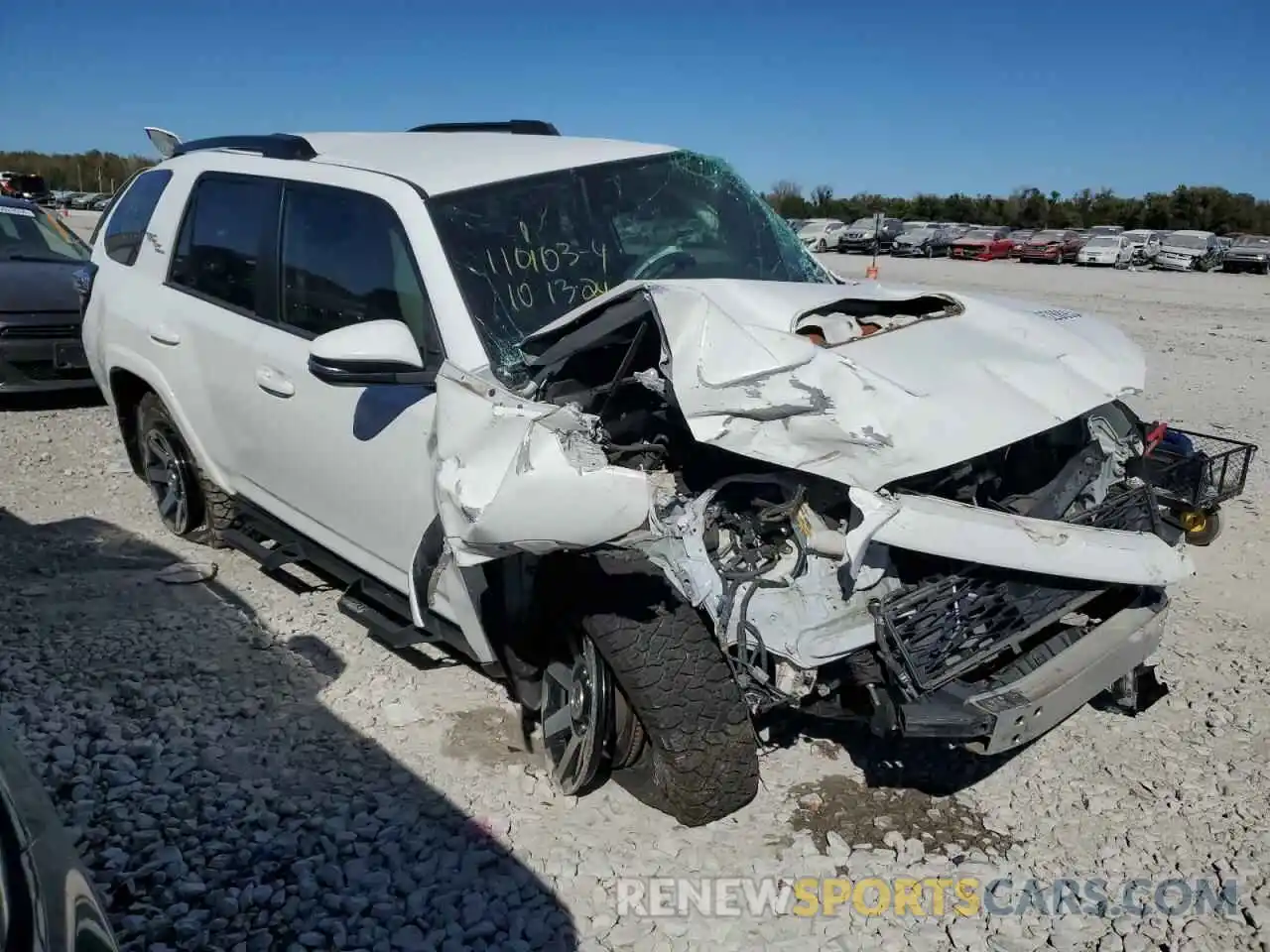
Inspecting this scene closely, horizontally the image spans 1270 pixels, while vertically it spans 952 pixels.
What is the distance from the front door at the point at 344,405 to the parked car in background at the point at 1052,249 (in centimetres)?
3653

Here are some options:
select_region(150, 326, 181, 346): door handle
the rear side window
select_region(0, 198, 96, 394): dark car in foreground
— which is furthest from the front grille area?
select_region(0, 198, 96, 394): dark car in foreground

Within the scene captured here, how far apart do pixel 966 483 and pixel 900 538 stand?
0.58 meters

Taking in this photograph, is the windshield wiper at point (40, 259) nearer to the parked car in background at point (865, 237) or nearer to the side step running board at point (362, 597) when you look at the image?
the side step running board at point (362, 597)

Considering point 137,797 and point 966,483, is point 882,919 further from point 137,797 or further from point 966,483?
point 137,797

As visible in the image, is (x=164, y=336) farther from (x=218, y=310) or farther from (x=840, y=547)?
(x=840, y=547)

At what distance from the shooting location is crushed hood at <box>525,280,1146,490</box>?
2.65 metres

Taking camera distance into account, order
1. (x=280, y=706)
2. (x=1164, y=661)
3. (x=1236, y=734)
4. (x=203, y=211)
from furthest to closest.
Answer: (x=203, y=211)
(x=1164, y=661)
(x=280, y=706)
(x=1236, y=734)

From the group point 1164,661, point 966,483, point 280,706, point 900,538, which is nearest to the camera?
point 900,538

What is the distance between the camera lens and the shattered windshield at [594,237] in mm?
3402

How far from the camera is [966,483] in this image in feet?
10.0

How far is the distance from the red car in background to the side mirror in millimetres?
37201

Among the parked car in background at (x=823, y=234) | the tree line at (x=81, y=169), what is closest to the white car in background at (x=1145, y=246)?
the parked car in background at (x=823, y=234)

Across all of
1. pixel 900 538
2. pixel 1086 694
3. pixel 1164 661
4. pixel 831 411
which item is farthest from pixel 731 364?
pixel 1164 661

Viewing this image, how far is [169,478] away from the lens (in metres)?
5.39
